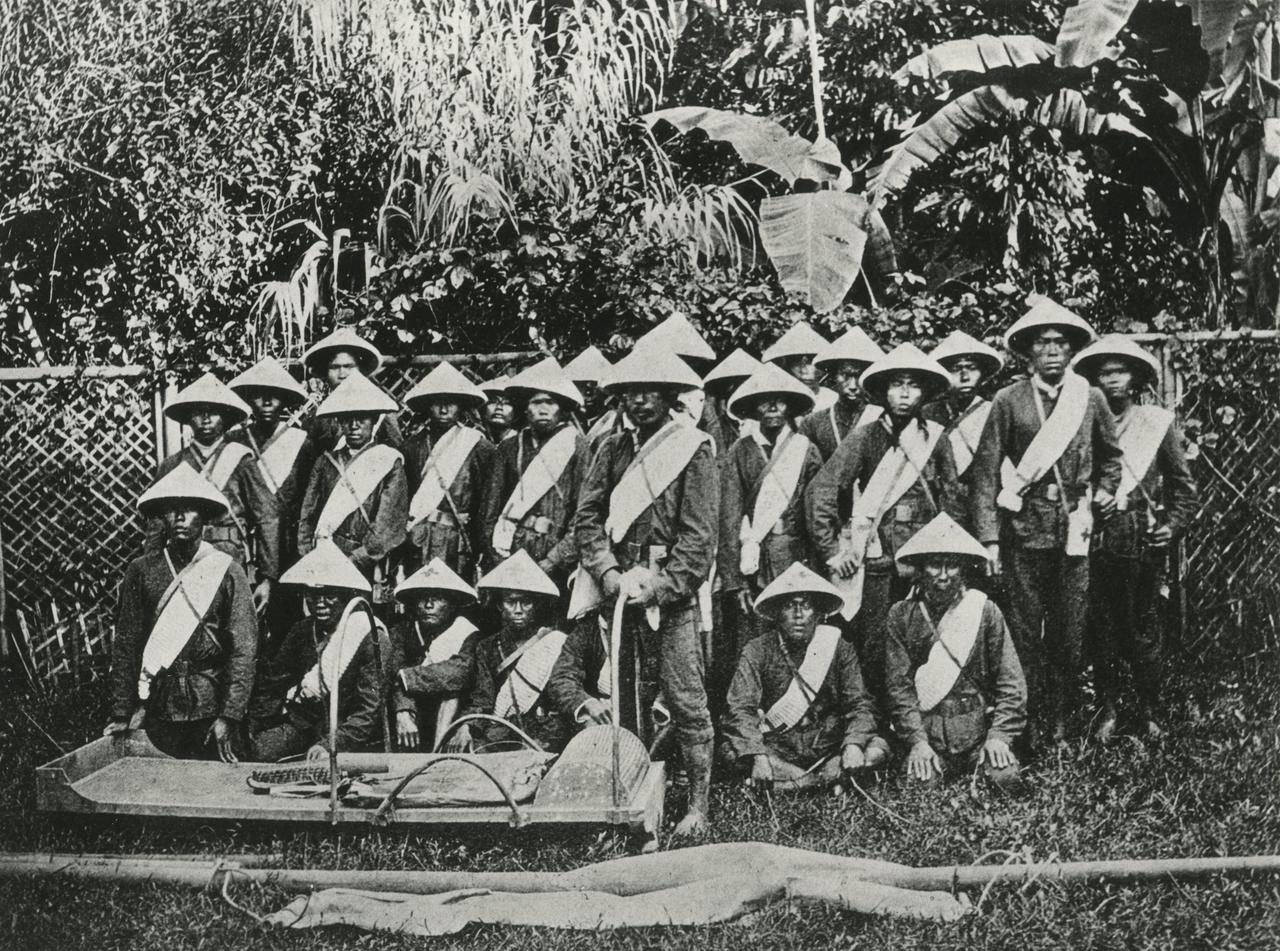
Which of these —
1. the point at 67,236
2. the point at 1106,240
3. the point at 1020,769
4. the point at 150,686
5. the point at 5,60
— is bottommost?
the point at 1020,769

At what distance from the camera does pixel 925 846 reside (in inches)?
219

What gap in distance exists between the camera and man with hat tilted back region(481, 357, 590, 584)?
7266 millimetres

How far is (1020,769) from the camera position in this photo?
20.5 ft

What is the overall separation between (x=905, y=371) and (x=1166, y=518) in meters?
1.57

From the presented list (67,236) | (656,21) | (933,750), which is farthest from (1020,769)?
(67,236)

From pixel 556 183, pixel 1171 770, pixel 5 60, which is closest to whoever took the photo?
pixel 1171 770

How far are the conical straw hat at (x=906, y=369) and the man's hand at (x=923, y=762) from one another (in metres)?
1.92

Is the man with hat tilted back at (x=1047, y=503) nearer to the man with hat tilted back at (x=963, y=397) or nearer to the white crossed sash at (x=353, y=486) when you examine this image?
the man with hat tilted back at (x=963, y=397)

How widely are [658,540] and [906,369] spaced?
5.47 feet

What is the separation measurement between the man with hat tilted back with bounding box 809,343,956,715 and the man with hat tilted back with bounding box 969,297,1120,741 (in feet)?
0.84

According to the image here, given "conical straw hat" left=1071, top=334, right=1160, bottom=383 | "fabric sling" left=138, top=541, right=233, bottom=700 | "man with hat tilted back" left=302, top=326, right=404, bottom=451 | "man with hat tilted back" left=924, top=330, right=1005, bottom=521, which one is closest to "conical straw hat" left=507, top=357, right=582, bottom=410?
"man with hat tilted back" left=302, top=326, right=404, bottom=451

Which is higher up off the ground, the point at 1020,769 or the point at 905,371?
the point at 905,371

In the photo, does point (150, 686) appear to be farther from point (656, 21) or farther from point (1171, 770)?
point (656, 21)

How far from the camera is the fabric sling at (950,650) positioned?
250 inches
